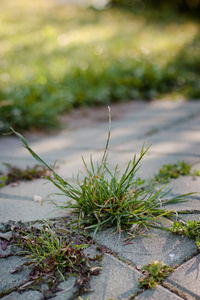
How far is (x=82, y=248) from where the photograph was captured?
1300mm

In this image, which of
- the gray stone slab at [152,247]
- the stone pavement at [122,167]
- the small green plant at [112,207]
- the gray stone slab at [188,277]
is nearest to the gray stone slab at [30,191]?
the stone pavement at [122,167]

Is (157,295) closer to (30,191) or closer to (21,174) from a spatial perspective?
(30,191)

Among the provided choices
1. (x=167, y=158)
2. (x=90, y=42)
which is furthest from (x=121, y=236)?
(x=90, y=42)

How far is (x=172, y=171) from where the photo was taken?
78.2 inches

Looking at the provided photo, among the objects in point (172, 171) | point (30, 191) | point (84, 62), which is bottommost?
point (30, 191)

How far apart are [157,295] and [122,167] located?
3.52 ft

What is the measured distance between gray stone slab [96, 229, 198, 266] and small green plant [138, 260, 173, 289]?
0.05 m

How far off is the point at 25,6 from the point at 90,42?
4576mm

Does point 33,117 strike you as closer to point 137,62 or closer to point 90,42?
point 137,62

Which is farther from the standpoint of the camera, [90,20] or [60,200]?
[90,20]

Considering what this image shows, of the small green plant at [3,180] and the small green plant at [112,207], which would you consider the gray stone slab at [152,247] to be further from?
the small green plant at [3,180]

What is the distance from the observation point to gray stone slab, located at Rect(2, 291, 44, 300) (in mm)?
1098

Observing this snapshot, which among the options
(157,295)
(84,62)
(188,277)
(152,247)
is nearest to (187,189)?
(152,247)

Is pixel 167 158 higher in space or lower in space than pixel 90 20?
lower
